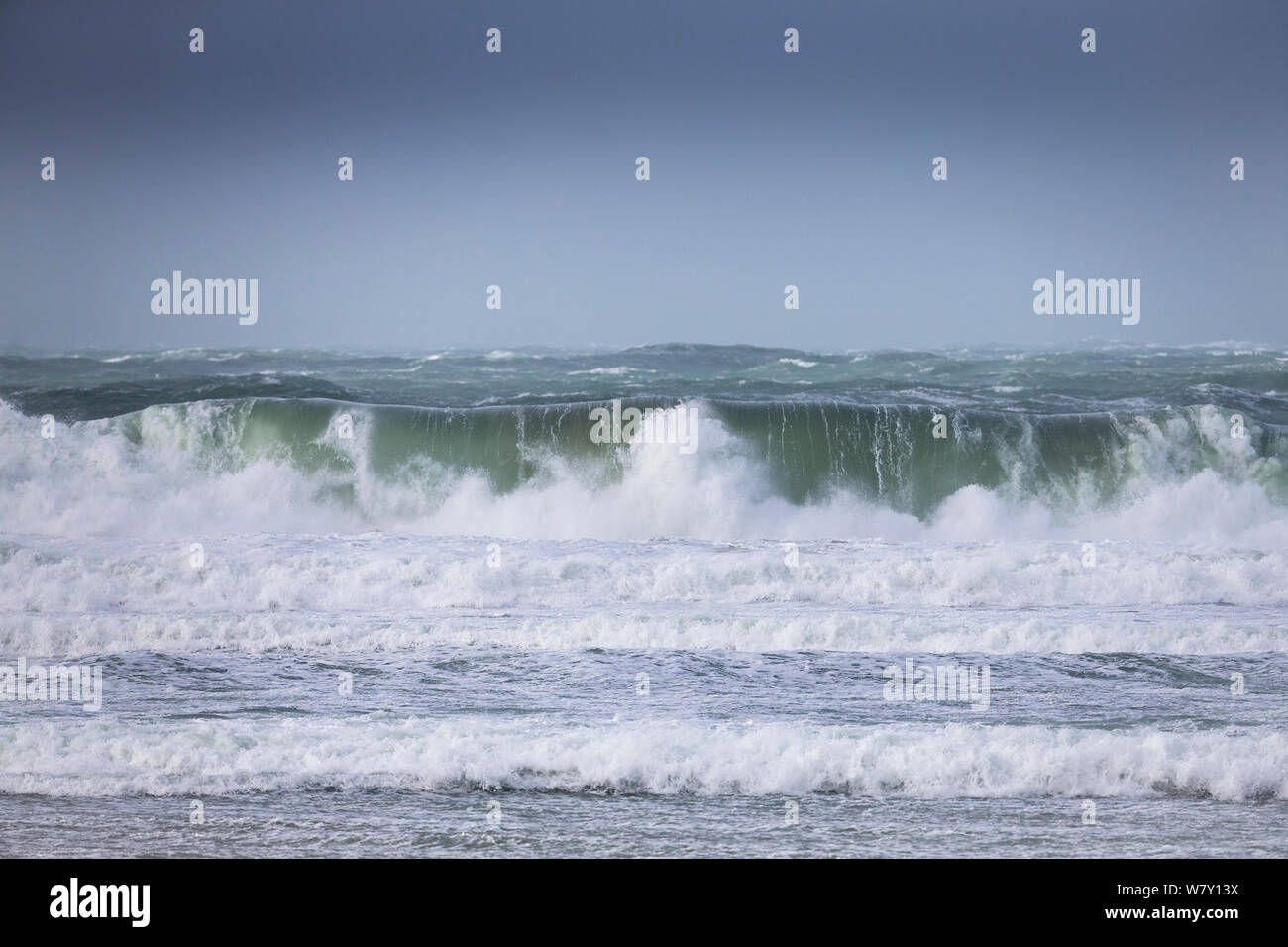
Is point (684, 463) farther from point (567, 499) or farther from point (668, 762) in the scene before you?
point (668, 762)

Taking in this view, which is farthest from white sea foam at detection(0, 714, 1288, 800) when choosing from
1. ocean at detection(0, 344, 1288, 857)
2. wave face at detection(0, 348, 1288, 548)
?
wave face at detection(0, 348, 1288, 548)

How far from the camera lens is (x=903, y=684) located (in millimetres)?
5121

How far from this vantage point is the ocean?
3.81 m

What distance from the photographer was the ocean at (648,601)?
381 centimetres

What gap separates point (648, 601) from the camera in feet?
21.5

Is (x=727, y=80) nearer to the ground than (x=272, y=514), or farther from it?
farther from it

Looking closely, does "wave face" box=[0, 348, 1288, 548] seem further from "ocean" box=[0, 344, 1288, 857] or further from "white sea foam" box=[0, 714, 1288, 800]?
"white sea foam" box=[0, 714, 1288, 800]

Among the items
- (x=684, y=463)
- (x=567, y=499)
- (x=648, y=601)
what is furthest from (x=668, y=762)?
(x=684, y=463)

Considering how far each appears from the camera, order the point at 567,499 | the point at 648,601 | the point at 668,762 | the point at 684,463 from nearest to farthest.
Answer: the point at 668,762 → the point at 648,601 → the point at 567,499 → the point at 684,463

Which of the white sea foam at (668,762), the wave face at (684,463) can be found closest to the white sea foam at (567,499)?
the wave face at (684,463)
